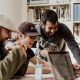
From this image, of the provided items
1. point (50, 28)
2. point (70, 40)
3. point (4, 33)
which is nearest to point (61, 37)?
point (70, 40)

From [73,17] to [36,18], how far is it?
73cm

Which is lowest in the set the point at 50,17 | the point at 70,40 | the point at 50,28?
the point at 70,40

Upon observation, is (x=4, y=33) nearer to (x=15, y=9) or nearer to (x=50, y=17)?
(x=50, y=17)

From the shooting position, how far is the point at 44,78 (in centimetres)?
194

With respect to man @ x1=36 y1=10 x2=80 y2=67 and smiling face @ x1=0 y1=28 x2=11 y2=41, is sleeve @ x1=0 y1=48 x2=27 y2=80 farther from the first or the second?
man @ x1=36 y1=10 x2=80 y2=67

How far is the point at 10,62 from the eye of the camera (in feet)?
4.56

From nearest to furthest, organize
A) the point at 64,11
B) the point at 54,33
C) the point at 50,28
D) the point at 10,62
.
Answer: the point at 10,62 < the point at 50,28 < the point at 54,33 < the point at 64,11

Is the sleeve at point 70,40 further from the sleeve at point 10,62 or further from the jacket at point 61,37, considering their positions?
the sleeve at point 10,62

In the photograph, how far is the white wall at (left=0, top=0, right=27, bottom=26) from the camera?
4.55m

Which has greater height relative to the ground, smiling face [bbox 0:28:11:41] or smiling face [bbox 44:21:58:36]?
smiling face [bbox 0:28:11:41]

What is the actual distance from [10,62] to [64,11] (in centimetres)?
328

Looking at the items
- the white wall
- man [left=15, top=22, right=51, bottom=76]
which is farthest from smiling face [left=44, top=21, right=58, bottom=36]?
the white wall

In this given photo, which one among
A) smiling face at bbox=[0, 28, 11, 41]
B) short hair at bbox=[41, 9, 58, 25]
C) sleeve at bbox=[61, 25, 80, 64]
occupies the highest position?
smiling face at bbox=[0, 28, 11, 41]

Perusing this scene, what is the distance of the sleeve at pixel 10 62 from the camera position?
4.44ft
